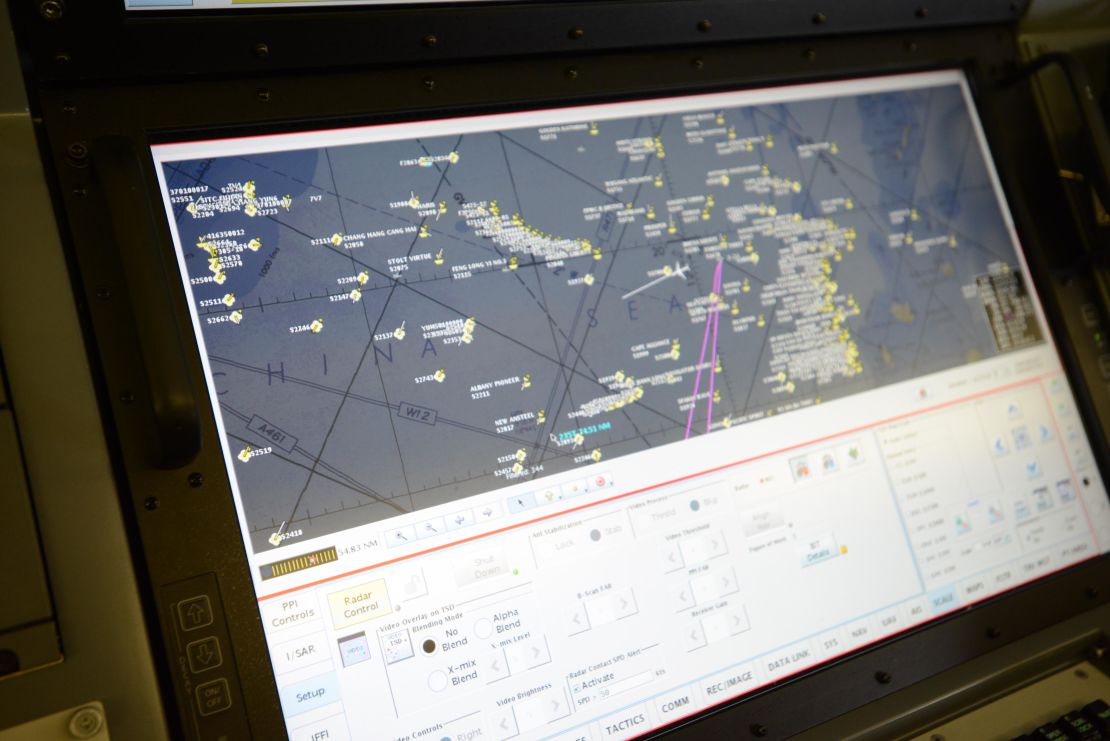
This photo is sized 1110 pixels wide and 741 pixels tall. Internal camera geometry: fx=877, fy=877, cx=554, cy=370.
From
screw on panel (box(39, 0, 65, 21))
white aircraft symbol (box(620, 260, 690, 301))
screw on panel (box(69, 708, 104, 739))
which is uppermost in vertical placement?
screw on panel (box(39, 0, 65, 21))

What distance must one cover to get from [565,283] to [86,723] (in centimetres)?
76

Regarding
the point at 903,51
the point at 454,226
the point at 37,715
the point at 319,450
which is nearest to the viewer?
the point at 37,715

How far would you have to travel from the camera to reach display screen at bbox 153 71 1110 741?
41.2 inches

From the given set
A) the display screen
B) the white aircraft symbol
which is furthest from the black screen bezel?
the white aircraft symbol

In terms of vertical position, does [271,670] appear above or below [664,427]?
below

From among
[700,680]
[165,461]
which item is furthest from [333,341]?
[700,680]

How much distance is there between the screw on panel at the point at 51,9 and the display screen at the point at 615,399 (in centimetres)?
17

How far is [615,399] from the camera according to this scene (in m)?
1.21

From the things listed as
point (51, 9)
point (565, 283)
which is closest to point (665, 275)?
point (565, 283)

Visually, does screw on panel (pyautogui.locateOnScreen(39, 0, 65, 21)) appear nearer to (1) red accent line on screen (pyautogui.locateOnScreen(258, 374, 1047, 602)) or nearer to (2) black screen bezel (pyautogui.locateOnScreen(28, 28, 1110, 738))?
(2) black screen bezel (pyautogui.locateOnScreen(28, 28, 1110, 738))

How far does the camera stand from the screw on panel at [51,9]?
0.98m

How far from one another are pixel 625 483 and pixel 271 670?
0.50 metres

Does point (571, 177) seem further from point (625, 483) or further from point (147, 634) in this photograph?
point (147, 634)

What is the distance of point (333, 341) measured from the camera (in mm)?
1094
